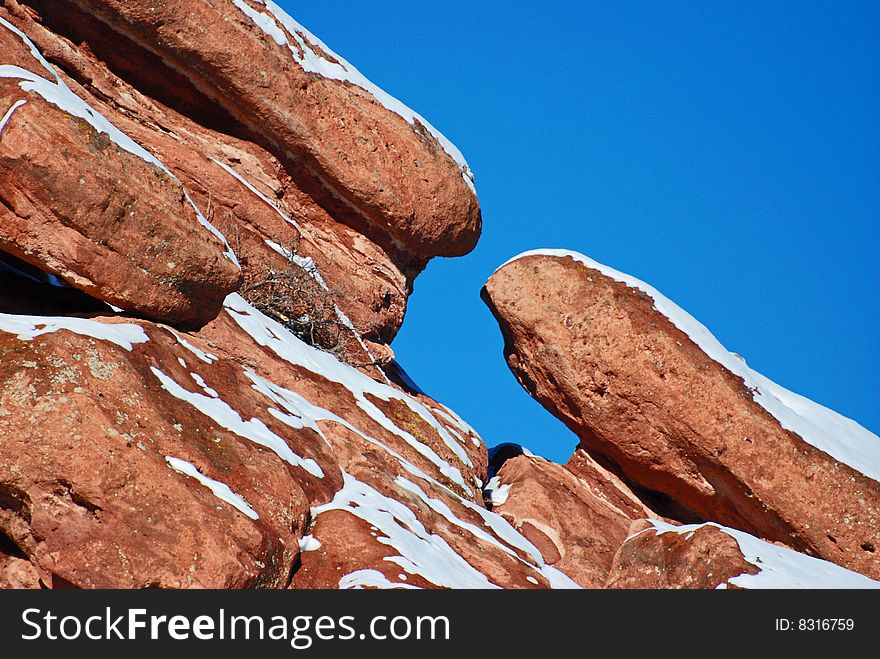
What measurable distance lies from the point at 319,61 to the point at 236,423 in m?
→ 9.58

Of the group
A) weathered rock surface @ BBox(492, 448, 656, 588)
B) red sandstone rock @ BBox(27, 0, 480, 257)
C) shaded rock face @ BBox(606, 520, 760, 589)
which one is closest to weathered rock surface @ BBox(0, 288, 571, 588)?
shaded rock face @ BBox(606, 520, 760, 589)

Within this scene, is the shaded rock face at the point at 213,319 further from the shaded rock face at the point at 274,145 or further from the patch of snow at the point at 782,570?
the patch of snow at the point at 782,570

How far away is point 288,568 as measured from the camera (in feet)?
31.1

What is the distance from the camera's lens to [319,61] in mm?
18094

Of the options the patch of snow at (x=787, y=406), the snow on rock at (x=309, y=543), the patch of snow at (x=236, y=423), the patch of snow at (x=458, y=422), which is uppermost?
the patch of snow at (x=787, y=406)

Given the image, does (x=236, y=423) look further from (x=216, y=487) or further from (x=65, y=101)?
(x=65, y=101)

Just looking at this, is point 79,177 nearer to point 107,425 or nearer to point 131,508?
point 107,425

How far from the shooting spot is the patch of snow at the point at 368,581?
9.28m

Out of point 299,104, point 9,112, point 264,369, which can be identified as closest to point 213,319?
point 264,369

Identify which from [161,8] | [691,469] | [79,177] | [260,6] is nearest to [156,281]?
[79,177]

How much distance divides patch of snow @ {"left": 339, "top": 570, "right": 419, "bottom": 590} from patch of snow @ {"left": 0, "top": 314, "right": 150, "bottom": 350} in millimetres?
3102

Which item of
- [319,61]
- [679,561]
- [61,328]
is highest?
[319,61]

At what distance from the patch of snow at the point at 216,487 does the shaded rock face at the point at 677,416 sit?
28.1ft

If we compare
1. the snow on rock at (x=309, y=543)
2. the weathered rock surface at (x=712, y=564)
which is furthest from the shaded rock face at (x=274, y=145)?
the weathered rock surface at (x=712, y=564)
